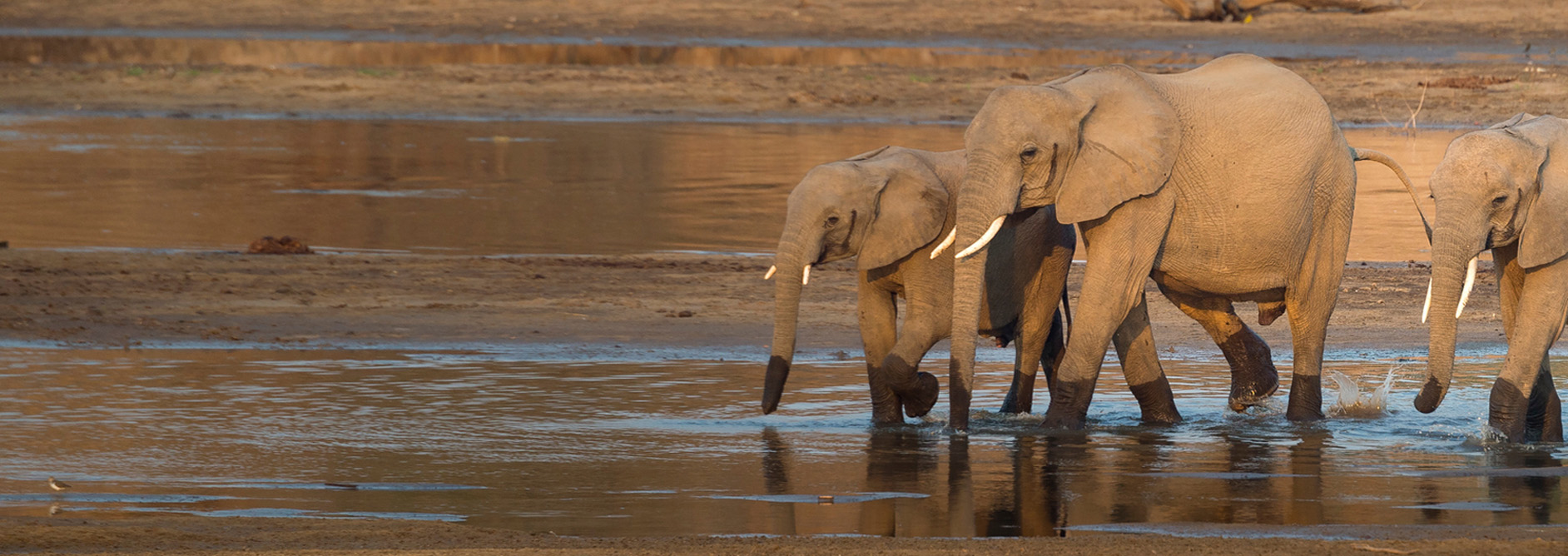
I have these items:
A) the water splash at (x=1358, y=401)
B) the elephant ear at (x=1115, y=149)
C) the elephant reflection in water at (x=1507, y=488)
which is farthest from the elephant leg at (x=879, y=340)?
the elephant reflection in water at (x=1507, y=488)

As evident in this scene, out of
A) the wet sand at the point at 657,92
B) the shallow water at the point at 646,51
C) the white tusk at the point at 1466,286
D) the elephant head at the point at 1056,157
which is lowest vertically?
the white tusk at the point at 1466,286

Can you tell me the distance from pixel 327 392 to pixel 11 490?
103 inches

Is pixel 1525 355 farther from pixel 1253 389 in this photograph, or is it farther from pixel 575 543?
pixel 575 543

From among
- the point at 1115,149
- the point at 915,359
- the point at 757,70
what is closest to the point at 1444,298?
the point at 1115,149

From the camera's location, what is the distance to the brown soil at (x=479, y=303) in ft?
39.9

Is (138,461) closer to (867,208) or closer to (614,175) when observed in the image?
(867,208)

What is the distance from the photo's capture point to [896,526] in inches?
284

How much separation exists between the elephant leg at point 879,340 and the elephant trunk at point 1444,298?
2353 millimetres

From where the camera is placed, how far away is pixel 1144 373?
9.71m

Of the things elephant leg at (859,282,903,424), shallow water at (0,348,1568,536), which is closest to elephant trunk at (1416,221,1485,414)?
shallow water at (0,348,1568,536)

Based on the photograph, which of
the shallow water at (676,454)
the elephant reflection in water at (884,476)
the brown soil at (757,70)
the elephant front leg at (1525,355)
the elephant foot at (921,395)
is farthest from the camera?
the brown soil at (757,70)

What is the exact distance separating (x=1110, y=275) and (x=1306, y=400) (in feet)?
4.71

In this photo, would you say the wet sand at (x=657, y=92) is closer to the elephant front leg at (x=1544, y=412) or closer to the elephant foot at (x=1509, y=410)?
the elephant front leg at (x=1544, y=412)

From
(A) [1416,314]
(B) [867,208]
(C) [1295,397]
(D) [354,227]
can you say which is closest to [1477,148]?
(C) [1295,397]
